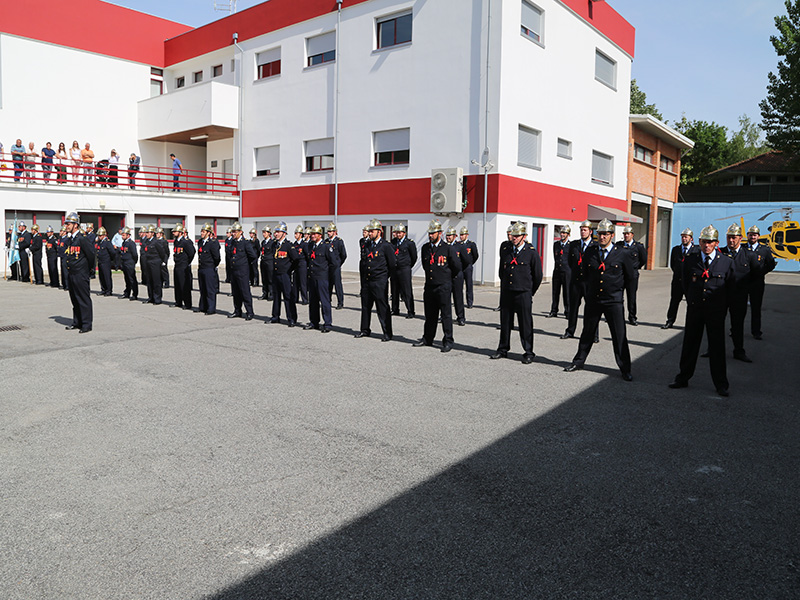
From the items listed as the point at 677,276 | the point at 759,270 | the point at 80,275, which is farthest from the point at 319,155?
the point at 759,270

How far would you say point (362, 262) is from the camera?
11.2 m

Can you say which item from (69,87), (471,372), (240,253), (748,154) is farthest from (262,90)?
(748,154)

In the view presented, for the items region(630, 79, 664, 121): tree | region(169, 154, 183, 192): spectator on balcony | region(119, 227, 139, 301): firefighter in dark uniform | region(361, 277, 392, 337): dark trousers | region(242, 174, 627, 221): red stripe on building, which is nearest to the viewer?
region(361, 277, 392, 337): dark trousers

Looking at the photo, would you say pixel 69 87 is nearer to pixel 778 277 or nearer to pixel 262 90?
pixel 262 90

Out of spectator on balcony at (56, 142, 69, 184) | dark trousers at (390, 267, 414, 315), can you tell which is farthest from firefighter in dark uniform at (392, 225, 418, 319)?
spectator on balcony at (56, 142, 69, 184)

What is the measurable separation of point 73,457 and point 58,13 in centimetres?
3076

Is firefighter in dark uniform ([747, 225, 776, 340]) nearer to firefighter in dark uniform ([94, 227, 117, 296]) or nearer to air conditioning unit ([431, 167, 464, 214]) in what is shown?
air conditioning unit ([431, 167, 464, 214])

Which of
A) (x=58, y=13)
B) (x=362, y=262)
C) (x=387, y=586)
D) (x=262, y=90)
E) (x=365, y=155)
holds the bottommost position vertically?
(x=387, y=586)

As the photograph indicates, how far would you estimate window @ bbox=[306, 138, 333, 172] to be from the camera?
25.8 metres

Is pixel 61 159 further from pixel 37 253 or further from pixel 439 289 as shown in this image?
pixel 439 289

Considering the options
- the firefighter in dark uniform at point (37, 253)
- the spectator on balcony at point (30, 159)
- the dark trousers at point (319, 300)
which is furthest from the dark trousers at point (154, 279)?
the spectator on balcony at point (30, 159)

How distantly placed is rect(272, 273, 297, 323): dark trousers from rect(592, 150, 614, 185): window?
747 inches

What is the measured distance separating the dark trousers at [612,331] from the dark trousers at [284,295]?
6.26m

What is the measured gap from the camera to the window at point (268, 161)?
28.1m
